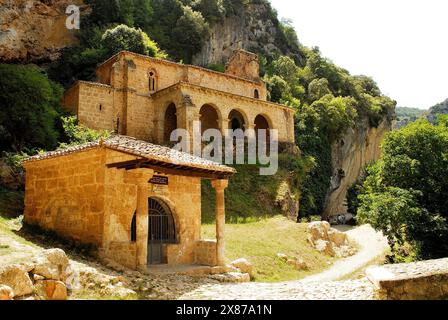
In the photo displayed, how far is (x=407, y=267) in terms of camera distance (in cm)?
812

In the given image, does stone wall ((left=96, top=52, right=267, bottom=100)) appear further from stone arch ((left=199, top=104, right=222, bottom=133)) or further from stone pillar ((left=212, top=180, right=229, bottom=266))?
stone pillar ((left=212, top=180, right=229, bottom=266))

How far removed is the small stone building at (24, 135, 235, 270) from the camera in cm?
1174

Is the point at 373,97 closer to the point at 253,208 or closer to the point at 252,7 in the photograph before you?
the point at 252,7

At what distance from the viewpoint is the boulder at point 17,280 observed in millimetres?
7203

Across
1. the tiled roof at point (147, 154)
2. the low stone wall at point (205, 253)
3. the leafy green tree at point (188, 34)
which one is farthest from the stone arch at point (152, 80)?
the low stone wall at point (205, 253)

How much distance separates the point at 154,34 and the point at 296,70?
20.1m

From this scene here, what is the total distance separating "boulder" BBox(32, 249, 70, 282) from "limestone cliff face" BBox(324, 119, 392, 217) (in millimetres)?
35363

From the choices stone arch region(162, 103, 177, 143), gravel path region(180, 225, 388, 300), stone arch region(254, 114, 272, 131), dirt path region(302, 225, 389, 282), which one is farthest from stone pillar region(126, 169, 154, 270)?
stone arch region(254, 114, 272, 131)

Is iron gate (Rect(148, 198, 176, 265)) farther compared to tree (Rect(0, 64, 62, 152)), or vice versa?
tree (Rect(0, 64, 62, 152))

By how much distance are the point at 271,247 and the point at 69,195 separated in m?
10.2

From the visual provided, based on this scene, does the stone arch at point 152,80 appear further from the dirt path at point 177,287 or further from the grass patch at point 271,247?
the dirt path at point 177,287

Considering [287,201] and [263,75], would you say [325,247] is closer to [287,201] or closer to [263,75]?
[287,201]

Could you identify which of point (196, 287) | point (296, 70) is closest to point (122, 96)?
point (196, 287)
